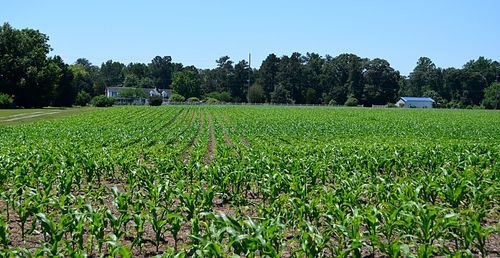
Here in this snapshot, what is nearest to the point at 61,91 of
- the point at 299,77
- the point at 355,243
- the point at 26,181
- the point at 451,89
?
the point at 299,77

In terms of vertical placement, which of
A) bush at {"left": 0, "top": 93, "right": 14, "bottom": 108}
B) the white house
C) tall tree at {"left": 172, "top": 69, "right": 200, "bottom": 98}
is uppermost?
tall tree at {"left": 172, "top": 69, "right": 200, "bottom": 98}

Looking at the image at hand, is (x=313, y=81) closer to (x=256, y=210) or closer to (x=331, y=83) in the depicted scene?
(x=331, y=83)

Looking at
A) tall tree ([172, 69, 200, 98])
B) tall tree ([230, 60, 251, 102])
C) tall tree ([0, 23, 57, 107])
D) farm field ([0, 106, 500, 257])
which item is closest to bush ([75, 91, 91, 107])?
tall tree ([0, 23, 57, 107])

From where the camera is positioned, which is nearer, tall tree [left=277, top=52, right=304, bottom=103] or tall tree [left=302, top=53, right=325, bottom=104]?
tall tree [left=302, top=53, right=325, bottom=104]

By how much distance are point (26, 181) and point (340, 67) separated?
146072 mm

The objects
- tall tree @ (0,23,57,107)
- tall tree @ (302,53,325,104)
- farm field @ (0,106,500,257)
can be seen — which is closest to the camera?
farm field @ (0,106,500,257)

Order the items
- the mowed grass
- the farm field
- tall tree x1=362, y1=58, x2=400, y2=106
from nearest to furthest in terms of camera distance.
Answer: the farm field, the mowed grass, tall tree x1=362, y1=58, x2=400, y2=106

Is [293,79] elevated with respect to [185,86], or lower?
elevated

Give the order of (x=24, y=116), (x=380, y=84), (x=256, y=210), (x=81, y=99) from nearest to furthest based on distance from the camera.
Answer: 1. (x=256, y=210)
2. (x=24, y=116)
3. (x=81, y=99)
4. (x=380, y=84)

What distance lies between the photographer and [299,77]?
148m

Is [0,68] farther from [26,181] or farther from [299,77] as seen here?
[299,77]

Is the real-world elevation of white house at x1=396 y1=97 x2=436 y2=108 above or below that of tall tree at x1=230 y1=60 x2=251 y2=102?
below

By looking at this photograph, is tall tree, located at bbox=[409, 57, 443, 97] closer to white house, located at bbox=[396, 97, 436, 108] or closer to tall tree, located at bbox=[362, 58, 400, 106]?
white house, located at bbox=[396, 97, 436, 108]

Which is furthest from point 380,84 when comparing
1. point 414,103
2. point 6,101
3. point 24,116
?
point 24,116
